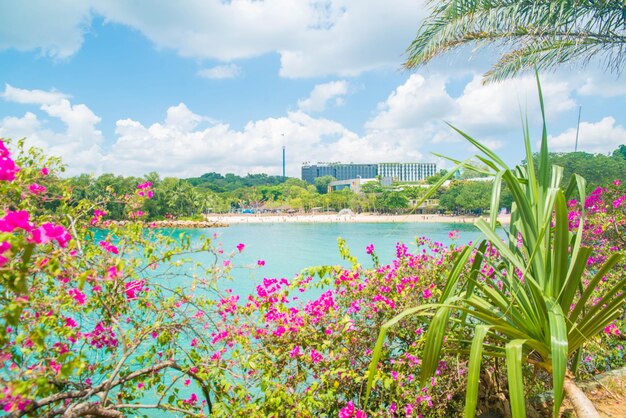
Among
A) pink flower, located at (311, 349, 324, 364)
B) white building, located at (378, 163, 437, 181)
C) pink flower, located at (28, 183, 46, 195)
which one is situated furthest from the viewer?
white building, located at (378, 163, 437, 181)

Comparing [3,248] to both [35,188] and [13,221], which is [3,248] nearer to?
[13,221]

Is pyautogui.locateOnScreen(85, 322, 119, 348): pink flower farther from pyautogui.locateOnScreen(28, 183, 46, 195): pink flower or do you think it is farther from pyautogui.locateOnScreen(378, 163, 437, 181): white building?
pyautogui.locateOnScreen(378, 163, 437, 181): white building

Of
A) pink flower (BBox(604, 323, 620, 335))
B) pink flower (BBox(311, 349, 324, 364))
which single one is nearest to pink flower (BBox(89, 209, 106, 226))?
pink flower (BBox(311, 349, 324, 364))

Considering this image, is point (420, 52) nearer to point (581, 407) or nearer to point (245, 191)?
point (581, 407)

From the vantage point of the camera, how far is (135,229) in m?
2.60

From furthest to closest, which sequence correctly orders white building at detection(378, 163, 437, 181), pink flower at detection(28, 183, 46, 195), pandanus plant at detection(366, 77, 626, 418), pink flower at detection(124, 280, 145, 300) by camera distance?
white building at detection(378, 163, 437, 181), pink flower at detection(28, 183, 46, 195), pink flower at detection(124, 280, 145, 300), pandanus plant at detection(366, 77, 626, 418)

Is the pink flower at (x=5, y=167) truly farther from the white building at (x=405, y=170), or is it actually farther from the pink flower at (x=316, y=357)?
the white building at (x=405, y=170)

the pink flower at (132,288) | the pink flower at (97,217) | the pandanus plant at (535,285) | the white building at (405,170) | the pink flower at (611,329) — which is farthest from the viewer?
the white building at (405,170)

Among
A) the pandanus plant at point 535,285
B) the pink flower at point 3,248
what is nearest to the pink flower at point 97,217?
the pink flower at point 3,248

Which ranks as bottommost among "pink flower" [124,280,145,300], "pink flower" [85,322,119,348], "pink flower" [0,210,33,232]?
"pink flower" [85,322,119,348]

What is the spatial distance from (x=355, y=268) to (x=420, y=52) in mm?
3905

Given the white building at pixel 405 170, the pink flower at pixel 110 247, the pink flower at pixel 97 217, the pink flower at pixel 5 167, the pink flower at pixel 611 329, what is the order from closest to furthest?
the pink flower at pixel 5 167 < the pink flower at pixel 110 247 < the pink flower at pixel 97 217 < the pink flower at pixel 611 329 < the white building at pixel 405 170

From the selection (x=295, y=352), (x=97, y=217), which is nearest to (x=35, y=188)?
(x=97, y=217)

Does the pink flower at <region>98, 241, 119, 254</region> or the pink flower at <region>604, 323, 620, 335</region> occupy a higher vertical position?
the pink flower at <region>98, 241, 119, 254</region>
